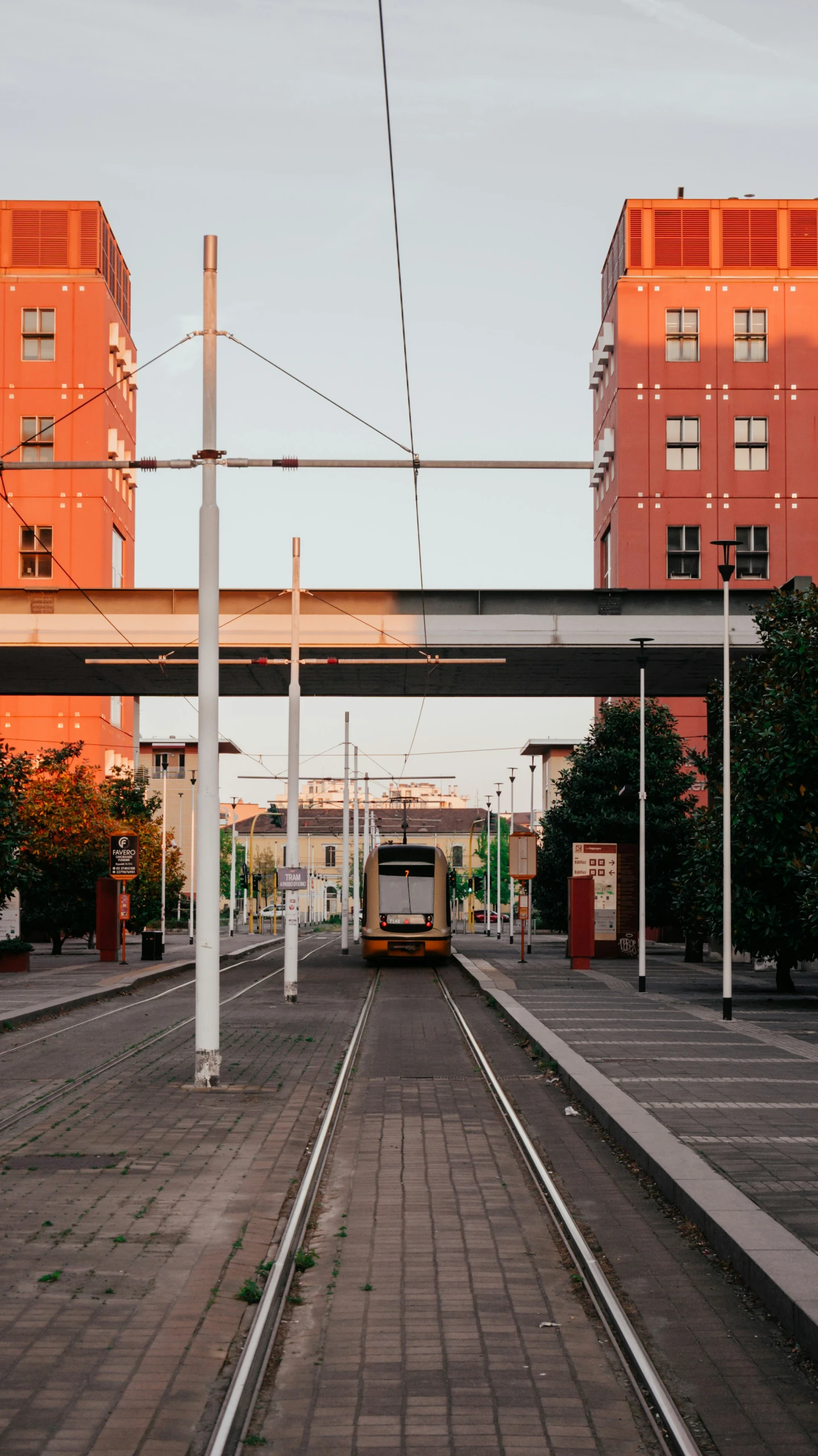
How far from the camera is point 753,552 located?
217 feet

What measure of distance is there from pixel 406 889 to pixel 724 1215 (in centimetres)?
3441

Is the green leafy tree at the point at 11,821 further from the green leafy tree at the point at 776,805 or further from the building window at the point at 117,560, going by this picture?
the building window at the point at 117,560

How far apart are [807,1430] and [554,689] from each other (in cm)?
3828

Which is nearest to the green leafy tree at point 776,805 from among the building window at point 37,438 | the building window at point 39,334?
the building window at point 37,438

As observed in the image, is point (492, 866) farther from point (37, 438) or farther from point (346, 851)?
point (346, 851)

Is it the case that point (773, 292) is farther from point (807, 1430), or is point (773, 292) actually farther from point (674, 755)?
point (807, 1430)

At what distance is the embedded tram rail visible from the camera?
5328 mm

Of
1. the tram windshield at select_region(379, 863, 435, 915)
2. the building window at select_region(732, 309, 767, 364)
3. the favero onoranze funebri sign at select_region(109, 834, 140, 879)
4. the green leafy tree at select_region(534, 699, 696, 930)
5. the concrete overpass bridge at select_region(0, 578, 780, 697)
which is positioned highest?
the building window at select_region(732, 309, 767, 364)

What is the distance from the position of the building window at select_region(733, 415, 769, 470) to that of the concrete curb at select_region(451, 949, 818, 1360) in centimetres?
5577

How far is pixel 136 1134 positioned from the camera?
455 inches

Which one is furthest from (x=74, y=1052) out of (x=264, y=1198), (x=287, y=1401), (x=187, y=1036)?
(x=287, y=1401)

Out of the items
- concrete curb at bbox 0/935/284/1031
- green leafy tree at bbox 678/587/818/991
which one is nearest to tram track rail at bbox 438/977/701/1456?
concrete curb at bbox 0/935/284/1031

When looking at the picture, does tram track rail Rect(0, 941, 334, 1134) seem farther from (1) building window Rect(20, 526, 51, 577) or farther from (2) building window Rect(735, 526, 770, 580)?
(1) building window Rect(20, 526, 51, 577)

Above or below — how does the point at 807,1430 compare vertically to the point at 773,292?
below
